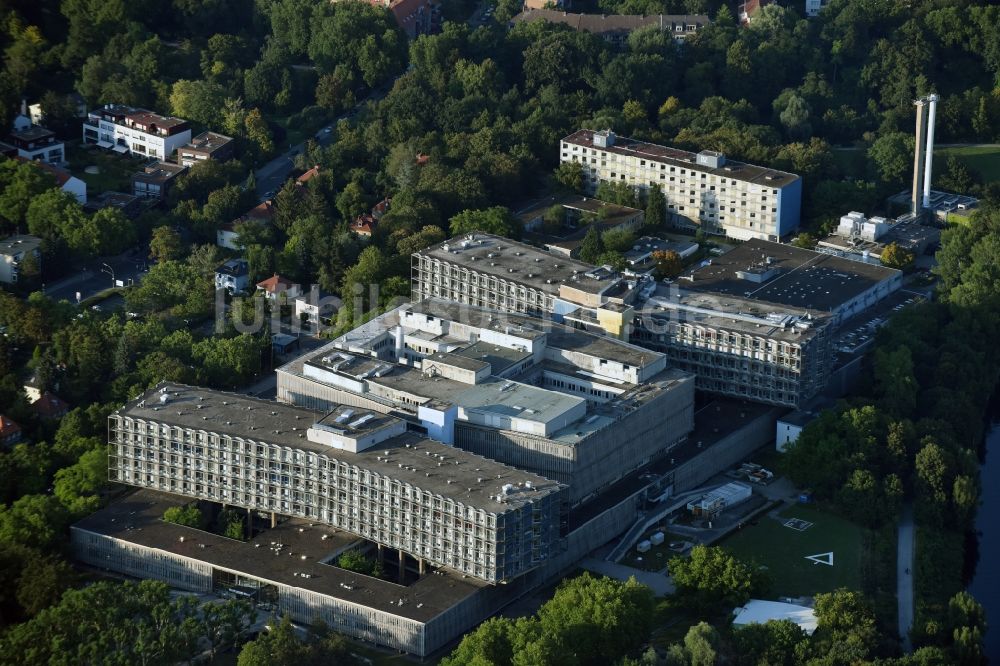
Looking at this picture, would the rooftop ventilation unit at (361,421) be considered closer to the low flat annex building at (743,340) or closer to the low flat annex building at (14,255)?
the low flat annex building at (743,340)

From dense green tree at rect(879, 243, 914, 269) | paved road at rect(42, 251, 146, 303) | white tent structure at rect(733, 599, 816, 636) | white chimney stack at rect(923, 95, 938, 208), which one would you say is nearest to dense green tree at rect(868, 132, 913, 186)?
white chimney stack at rect(923, 95, 938, 208)

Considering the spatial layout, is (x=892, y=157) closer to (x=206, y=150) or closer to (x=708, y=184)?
(x=708, y=184)

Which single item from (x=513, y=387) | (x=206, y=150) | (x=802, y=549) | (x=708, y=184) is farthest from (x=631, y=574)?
(x=206, y=150)

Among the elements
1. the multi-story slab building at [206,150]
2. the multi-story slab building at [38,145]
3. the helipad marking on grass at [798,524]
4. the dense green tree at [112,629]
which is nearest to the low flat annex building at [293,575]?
the dense green tree at [112,629]

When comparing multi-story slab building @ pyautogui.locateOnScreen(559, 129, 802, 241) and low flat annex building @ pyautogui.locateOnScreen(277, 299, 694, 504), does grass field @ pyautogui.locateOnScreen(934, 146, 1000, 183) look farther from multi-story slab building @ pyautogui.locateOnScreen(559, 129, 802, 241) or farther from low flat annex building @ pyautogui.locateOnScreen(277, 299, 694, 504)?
low flat annex building @ pyautogui.locateOnScreen(277, 299, 694, 504)

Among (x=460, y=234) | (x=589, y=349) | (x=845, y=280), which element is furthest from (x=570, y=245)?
(x=589, y=349)
